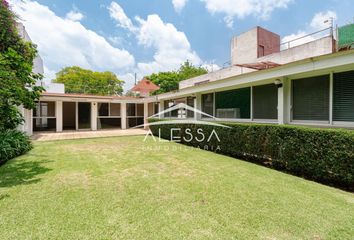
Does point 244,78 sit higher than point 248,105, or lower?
higher

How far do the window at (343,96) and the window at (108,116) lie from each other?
659 inches

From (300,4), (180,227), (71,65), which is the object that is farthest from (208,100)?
(71,65)

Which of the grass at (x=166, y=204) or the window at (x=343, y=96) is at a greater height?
the window at (x=343, y=96)

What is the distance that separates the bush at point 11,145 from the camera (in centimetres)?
665

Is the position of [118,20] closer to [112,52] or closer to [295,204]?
[112,52]

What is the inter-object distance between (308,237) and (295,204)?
102cm

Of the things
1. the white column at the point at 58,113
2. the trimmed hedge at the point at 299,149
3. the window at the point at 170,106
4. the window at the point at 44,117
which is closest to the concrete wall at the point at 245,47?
the window at the point at 170,106

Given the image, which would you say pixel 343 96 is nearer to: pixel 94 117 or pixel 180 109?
pixel 180 109

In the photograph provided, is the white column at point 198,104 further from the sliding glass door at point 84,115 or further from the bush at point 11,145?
the sliding glass door at point 84,115

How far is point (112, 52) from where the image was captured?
3262 cm

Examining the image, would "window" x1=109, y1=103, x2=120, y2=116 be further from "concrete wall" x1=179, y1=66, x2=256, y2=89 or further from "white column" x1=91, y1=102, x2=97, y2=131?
"concrete wall" x1=179, y1=66, x2=256, y2=89

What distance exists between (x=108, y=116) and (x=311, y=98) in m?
16.3

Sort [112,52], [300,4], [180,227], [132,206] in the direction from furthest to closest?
[112,52] < [300,4] < [132,206] < [180,227]

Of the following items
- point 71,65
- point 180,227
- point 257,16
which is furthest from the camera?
point 71,65
